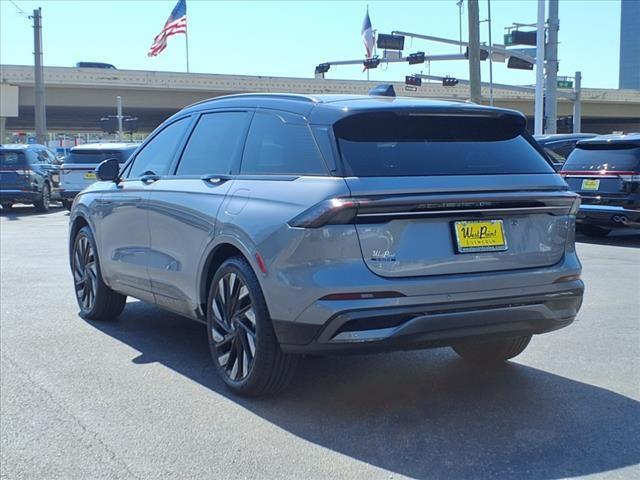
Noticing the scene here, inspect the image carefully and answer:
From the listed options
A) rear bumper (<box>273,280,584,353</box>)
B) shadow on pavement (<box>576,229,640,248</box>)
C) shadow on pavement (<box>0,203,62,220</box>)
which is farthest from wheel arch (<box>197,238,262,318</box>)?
shadow on pavement (<box>0,203,62,220</box>)

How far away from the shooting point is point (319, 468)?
382 cm

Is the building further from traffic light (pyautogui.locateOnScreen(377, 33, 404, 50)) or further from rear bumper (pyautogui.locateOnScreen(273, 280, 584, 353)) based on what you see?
rear bumper (pyautogui.locateOnScreen(273, 280, 584, 353))

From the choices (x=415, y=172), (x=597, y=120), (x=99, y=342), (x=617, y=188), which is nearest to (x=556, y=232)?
(x=415, y=172)

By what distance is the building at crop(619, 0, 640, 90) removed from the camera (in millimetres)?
92500

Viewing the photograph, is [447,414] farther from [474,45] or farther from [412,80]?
[412,80]

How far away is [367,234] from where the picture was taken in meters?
4.12

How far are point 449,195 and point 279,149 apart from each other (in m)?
1.11

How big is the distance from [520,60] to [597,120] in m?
45.7

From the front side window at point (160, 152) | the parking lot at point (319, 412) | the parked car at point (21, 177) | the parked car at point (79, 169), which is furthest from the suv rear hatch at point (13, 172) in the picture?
the front side window at point (160, 152)

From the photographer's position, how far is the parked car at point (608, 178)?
39.9 ft

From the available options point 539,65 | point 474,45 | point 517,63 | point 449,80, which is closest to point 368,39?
point 449,80

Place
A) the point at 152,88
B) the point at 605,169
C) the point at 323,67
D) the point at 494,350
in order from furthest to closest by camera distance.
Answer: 1. the point at 152,88
2. the point at 323,67
3. the point at 605,169
4. the point at 494,350

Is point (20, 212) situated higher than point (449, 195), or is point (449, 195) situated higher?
point (449, 195)

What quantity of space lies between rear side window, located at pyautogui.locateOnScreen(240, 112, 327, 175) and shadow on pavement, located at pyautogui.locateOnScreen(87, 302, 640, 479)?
1398 millimetres
